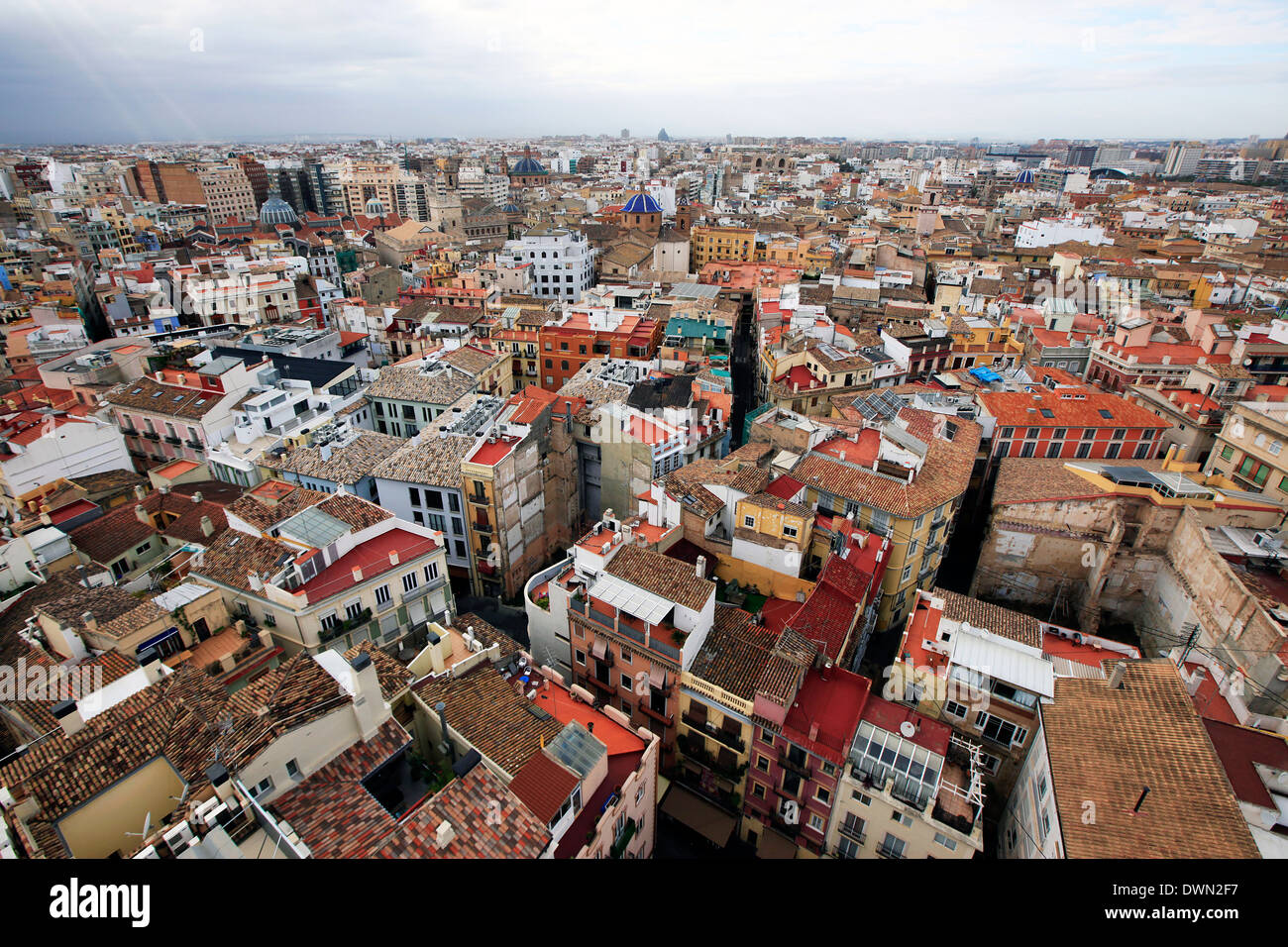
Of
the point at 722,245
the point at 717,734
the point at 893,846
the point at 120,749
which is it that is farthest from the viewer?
the point at 722,245

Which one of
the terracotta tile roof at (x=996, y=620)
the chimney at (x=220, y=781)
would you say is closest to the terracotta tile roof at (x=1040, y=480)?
the terracotta tile roof at (x=996, y=620)

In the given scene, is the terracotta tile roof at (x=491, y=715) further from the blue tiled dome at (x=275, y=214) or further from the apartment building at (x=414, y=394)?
the blue tiled dome at (x=275, y=214)

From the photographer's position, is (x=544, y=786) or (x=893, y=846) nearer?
(x=544, y=786)

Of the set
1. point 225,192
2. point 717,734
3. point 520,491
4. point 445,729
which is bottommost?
point 717,734

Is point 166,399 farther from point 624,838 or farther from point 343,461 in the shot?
point 624,838

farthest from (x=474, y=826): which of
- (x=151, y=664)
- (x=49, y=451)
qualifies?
(x=49, y=451)
